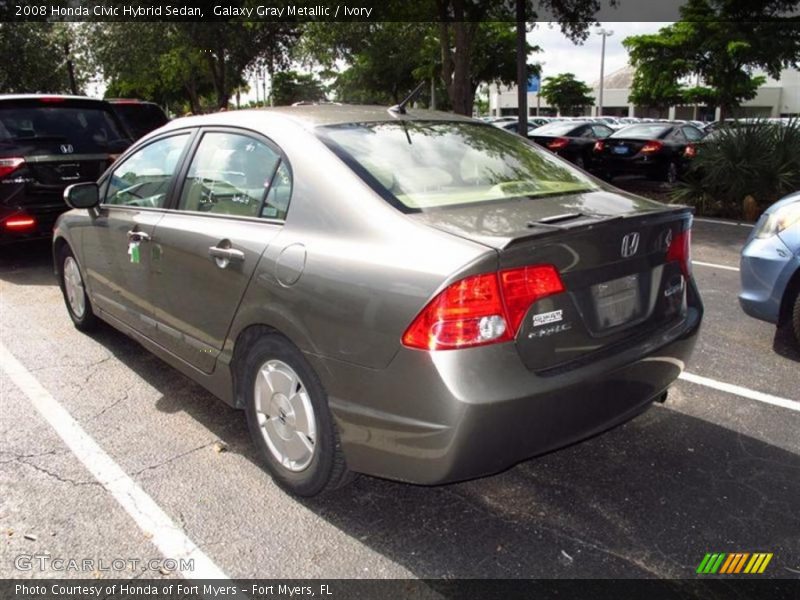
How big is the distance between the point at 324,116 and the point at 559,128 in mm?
14614

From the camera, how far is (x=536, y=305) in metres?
2.41

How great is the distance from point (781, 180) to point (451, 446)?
377 inches

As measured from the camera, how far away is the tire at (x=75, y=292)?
505cm

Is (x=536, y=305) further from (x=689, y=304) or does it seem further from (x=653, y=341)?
(x=689, y=304)

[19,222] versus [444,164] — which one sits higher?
[444,164]

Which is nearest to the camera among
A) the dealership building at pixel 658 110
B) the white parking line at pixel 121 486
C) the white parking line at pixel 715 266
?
the white parking line at pixel 121 486

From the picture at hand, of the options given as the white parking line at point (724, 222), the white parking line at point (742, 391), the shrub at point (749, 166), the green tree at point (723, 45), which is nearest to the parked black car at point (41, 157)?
the white parking line at point (742, 391)

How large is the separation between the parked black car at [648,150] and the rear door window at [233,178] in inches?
476

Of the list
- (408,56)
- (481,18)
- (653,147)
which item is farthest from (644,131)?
(408,56)

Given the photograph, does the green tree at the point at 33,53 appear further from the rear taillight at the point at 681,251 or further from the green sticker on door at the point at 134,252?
the rear taillight at the point at 681,251

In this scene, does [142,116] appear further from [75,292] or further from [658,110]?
[658,110]

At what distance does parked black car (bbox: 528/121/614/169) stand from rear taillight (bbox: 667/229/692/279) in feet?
43.3

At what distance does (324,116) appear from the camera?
3393mm

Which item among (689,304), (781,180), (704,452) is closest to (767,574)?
(704,452)
